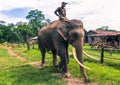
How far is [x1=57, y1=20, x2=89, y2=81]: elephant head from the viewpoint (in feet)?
37.0

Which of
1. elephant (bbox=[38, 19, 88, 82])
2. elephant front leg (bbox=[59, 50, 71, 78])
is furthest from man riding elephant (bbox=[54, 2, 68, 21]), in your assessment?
elephant front leg (bbox=[59, 50, 71, 78])

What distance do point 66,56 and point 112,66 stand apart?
4.15 metres

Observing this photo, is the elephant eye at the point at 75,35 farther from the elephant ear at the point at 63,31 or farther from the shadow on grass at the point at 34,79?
the shadow on grass at the point at 34,79

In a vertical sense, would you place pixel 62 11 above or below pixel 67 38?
above

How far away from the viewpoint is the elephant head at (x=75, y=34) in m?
11.3

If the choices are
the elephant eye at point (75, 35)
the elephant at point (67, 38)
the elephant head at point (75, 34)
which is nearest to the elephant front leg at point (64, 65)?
the elephant at point (67, 38)

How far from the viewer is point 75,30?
39.4ft

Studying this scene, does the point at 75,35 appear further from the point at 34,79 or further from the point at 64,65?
the point at 34,79

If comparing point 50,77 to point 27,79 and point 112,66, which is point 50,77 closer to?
point 27,79

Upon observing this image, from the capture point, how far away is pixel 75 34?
39.1 feet

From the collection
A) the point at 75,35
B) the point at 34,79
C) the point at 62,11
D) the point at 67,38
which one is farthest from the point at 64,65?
the point at 62,11

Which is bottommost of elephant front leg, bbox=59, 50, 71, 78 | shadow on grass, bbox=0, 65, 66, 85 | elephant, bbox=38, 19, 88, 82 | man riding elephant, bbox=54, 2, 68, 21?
shadow on grass, bbox=0, 65, 66, 85

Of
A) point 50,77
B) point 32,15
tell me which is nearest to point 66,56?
point 50,77

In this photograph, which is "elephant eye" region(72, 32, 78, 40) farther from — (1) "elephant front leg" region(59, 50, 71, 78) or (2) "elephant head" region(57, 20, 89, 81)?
(1) "elephant front leg" region(59, 50, 71, 78)
